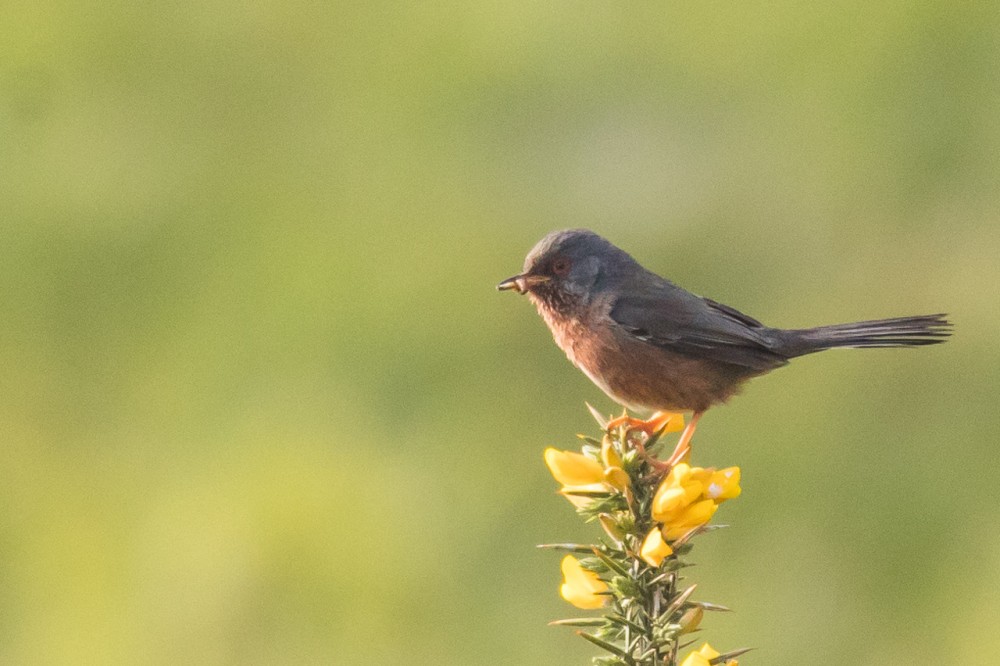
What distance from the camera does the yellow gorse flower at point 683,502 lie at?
11.6 ft

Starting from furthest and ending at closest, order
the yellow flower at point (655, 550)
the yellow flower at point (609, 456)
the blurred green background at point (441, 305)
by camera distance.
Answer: the blurred green background at point (441, 305) → the yellow flower at point (609, 456) → the yellow flower at point (655, 550)

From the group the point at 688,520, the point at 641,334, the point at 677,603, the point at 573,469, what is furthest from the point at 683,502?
the point at 641,334

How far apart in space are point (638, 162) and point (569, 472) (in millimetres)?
12213

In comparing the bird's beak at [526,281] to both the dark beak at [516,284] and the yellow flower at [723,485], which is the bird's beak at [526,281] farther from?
the yellow flower at [723,485]

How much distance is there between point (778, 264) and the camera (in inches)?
556

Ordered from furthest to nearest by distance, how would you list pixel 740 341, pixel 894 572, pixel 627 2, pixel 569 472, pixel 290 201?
pixel 627 2
pixel 290 201
pixel 894 572
pixel 740 341
pixel 569 472

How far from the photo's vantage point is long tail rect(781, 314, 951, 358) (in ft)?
18.6

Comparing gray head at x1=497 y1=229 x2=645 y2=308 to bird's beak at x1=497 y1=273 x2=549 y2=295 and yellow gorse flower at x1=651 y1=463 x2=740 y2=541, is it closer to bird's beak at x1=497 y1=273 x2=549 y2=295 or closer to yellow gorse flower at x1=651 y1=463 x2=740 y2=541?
bird's beak at x1=497 y1=273 x2=549 y2=295

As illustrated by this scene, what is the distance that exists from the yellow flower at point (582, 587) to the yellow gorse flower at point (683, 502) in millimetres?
209

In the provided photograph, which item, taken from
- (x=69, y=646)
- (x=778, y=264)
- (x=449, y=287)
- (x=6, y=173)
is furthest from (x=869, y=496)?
(x=6, y=173)

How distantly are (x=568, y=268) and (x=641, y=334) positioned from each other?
46 centimetres

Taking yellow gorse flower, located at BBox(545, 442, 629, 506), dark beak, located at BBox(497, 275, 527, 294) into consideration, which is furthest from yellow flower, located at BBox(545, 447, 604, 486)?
dark beak, located at BBox(497, 275, 527, 294)

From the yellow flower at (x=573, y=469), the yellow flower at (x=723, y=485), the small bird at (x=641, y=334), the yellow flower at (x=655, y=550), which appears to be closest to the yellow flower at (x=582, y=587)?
the yellow flower at (x=655, y=550)

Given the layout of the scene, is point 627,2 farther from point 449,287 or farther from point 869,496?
point 869,496
